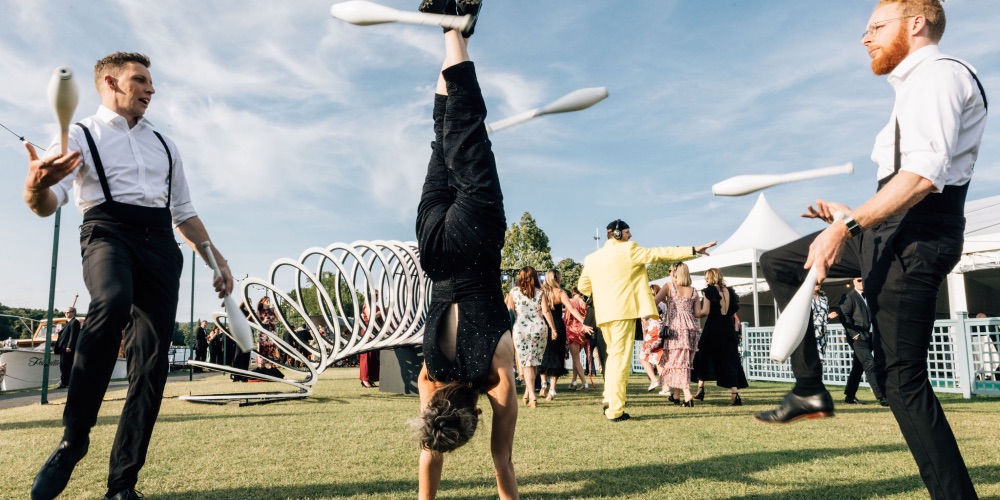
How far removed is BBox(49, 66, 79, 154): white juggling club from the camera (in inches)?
90.3

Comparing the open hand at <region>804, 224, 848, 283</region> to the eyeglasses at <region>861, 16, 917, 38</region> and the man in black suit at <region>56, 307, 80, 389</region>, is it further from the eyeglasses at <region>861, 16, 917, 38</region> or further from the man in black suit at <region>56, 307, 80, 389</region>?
the man in black suit at <region>56, 307, 80, 389</region>

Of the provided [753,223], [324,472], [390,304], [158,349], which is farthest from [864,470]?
[753,223]

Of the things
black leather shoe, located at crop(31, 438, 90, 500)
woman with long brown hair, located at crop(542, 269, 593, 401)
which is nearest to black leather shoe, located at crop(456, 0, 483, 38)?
black leather shoe, located at crop(31, 438, 90, 500)

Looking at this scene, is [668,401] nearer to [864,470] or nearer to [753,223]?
[864,470]

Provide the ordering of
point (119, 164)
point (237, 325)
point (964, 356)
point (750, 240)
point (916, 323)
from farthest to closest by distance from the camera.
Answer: point (750, 240) < point (964, 356) < point (119, 164) < point (237, 325) < point (916, 323)

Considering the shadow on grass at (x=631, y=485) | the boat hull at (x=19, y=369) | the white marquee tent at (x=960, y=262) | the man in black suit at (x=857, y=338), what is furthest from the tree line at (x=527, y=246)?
the shadow on grass at (x=631, y=485)

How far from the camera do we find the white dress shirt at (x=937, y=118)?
6.91 feet

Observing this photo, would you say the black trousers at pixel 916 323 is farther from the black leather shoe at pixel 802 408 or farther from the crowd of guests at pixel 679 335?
the crowd of guests at pixel 679 335

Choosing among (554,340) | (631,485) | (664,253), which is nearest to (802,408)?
(631,485)

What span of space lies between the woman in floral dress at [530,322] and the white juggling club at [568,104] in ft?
19.0

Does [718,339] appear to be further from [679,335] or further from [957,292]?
[957,292]

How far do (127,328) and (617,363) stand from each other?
14.6 ft

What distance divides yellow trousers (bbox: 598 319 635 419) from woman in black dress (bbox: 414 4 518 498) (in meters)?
3.71

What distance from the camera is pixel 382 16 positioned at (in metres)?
2.53
